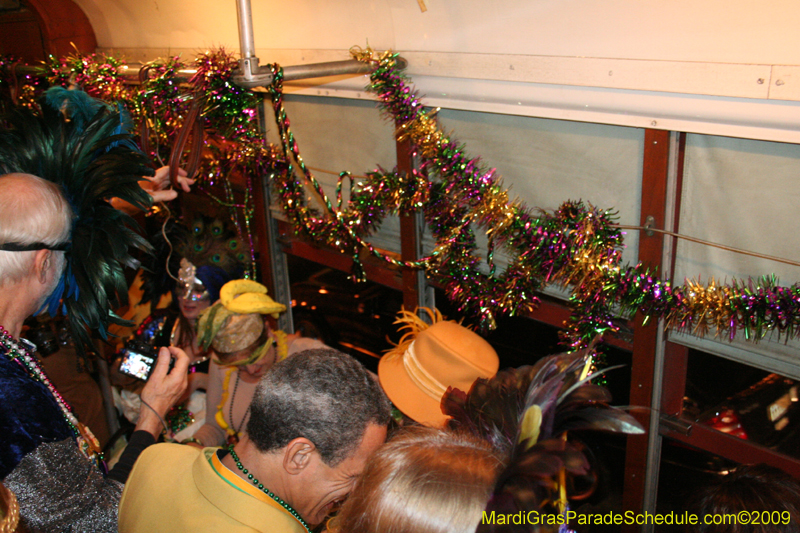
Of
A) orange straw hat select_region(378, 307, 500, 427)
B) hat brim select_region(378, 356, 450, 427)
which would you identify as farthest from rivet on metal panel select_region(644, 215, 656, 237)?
hat brim select_region(378, 356, 450, 427)

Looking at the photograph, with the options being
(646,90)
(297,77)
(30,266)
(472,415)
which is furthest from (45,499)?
(646,90)

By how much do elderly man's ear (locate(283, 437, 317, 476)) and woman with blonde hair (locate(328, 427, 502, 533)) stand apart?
0.65 ft

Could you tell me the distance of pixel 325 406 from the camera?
49.0 inches

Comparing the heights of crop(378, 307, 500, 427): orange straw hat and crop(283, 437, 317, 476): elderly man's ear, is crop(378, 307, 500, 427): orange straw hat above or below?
below

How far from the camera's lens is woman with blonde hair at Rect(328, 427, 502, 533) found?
3.02 feet

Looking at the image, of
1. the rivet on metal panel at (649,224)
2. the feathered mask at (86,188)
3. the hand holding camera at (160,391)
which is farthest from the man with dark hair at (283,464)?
the rivet on metal panel at (649,224)

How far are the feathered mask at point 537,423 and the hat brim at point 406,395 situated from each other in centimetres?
60

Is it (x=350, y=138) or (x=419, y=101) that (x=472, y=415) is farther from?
(x=350, y=138)

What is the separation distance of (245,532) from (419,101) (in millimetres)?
1616

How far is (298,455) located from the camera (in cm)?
123

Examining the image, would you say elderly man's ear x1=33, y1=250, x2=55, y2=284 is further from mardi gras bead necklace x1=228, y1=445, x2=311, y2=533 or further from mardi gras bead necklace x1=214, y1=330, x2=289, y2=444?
mardi gras bead necklace x1=214, y1=330, x2=289, y2=444

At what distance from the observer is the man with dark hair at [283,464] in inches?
47.6

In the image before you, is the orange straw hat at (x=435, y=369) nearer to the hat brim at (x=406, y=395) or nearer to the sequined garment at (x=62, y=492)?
the hat brim at (x=406, y=395)

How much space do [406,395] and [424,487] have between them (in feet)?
3.21
